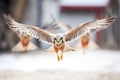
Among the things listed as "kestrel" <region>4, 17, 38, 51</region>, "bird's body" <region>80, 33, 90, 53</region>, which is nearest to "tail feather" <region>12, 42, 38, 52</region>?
"kestrel" <region>4, 17, 38, 51</region>

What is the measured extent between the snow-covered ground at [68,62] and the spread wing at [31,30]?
0.21ft

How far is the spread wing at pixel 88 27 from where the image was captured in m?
0.94

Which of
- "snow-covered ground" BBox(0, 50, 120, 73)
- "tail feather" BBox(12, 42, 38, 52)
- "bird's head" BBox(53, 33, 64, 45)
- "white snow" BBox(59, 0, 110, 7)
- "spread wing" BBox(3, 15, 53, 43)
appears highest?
"white snow" BBox(59, 0, 110, 7)

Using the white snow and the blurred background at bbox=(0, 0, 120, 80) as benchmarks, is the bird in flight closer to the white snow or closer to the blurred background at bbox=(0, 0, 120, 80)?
the blurred background at bbox=(0, 0, 120, 80)

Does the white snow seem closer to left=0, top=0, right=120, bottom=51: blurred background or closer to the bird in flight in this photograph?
left=0, top=0, right=120, bottom=51: blurred background

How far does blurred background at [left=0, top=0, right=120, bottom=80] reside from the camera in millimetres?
979

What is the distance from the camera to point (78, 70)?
1.06 metres

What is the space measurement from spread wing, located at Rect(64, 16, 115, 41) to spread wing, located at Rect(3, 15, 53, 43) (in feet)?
0.14

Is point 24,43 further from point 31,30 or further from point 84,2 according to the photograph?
point 84,2

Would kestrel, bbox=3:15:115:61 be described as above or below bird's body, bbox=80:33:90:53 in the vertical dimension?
above

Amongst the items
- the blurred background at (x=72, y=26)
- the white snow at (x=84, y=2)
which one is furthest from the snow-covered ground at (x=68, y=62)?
the white snow at (x=84, y=2)

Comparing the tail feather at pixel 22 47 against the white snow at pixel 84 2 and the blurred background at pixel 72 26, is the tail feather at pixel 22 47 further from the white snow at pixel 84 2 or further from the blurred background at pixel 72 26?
the white snow at pixel 84 2

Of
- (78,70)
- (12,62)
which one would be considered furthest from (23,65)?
(78,70)

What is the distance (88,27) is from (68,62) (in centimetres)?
12
